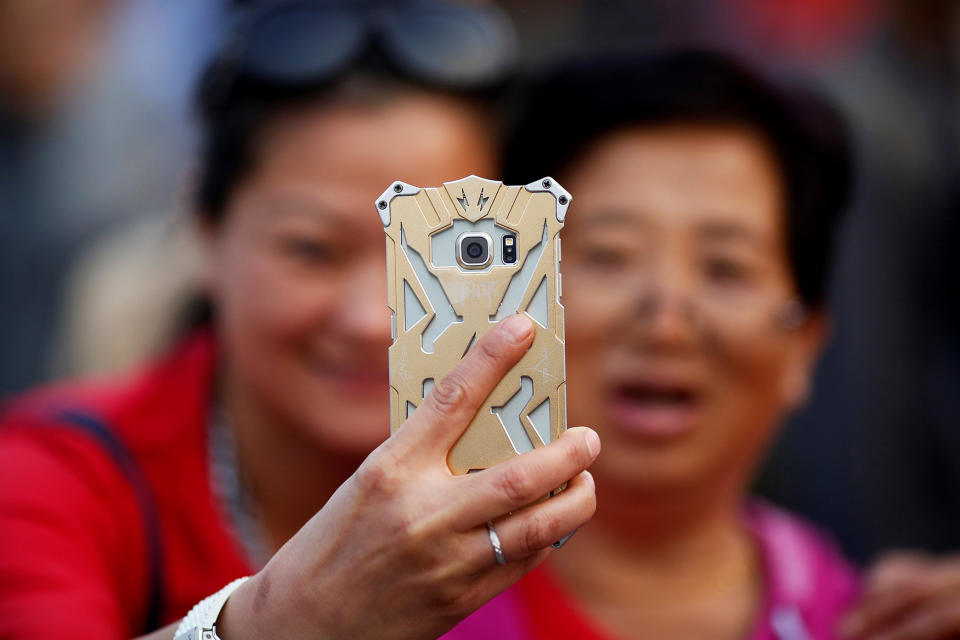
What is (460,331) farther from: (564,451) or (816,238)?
(816,238)

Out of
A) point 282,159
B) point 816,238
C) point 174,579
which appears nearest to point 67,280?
point 282,159

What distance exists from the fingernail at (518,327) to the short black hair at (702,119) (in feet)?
2.85

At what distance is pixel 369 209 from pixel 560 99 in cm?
45

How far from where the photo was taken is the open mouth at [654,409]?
5.37 ft

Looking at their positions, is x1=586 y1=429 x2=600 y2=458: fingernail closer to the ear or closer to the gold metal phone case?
the gold metal phone case

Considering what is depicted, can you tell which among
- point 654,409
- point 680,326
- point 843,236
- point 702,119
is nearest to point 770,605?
point 654,409

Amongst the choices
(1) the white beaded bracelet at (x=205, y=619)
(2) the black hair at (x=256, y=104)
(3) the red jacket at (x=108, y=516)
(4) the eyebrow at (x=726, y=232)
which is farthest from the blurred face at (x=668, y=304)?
(1) the white beaded bracelet at (x=205, y=619)

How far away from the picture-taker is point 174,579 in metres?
1.47

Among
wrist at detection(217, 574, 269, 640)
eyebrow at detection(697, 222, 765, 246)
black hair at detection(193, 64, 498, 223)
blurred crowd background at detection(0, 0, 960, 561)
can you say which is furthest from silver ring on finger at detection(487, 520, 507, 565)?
blurred crowd background at detection(0, 0, 960, 561)

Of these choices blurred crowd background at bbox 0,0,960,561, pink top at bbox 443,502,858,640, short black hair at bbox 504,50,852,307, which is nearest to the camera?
pink top at bbox 443,502,858,640

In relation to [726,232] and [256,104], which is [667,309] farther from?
[256,104]

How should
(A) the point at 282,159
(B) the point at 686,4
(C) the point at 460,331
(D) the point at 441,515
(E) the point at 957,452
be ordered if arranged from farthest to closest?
(B) the point at 686,4 < (E) the point at 957,452 < (A) the point at 282,159 < (C) the point at 460,331 < (D) the point at 441,515

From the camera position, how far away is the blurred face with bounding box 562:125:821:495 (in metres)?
1.65

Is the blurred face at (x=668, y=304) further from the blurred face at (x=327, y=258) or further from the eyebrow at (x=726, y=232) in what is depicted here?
the blurred face at (x=327, y=258)
